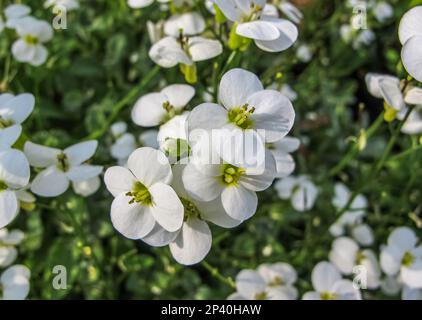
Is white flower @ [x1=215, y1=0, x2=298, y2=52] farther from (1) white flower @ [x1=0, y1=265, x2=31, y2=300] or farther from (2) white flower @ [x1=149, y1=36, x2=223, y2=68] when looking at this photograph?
(1) white flower @ [x1=0, y1=265, x2=31, y2=300]

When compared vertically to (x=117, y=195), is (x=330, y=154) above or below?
below

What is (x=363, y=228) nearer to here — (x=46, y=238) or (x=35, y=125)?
(x=46, y=238)

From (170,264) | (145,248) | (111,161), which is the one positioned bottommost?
(145,248)

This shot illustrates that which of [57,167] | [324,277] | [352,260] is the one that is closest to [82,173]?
[57,167]

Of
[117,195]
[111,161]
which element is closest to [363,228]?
[111,161]

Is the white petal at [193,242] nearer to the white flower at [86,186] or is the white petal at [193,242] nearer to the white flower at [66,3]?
the white flower at [86,186]

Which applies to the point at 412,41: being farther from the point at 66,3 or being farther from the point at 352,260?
the point at 66,3

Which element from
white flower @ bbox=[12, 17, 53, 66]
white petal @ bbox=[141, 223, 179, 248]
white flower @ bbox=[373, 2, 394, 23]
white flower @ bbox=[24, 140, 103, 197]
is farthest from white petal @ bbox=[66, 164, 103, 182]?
white flower @ bbox=[373, 2, 394, 23]
